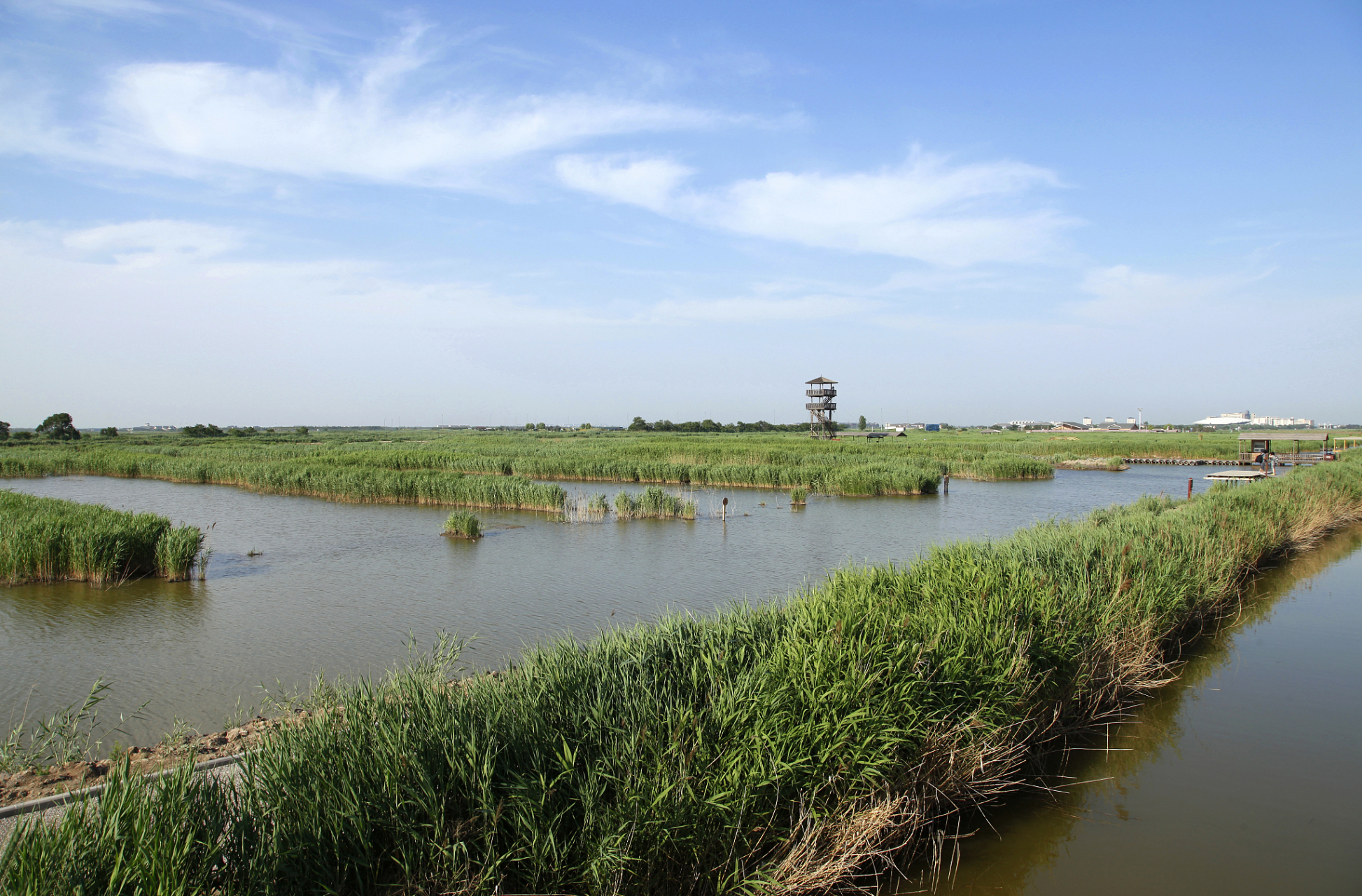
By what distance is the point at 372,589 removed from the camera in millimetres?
11992

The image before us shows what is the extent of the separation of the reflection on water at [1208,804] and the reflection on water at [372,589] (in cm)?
318

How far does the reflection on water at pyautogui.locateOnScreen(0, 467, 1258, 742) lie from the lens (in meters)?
7.96

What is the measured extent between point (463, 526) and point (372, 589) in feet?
16.4

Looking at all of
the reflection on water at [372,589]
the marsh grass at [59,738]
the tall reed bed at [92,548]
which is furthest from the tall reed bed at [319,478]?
the marsh grass at [59,738]

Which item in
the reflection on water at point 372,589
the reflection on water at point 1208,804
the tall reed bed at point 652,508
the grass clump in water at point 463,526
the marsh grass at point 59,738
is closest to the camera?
the reflection on water at point 1208,804

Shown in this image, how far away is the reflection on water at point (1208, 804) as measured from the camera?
4559 mm

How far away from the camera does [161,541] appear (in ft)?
40.3

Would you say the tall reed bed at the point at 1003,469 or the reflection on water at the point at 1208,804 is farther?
the tall reed bed at the point at 1003,469

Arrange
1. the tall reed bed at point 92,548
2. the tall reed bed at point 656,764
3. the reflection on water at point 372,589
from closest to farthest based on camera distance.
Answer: the tall reed bed at point 656,764 < the reflection on water at point 372,589 < the tall reed bed at point 92,548

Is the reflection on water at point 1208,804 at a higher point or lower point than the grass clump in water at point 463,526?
lower

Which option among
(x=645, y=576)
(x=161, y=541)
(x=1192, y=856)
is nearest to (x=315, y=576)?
(x=161, y=541)

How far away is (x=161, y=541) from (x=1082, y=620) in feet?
44.5

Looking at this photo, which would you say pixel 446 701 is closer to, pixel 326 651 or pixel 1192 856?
pixel 1192 856

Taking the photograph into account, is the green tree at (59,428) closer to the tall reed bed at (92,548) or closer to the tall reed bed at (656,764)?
the tall reed bed at (92,548)
